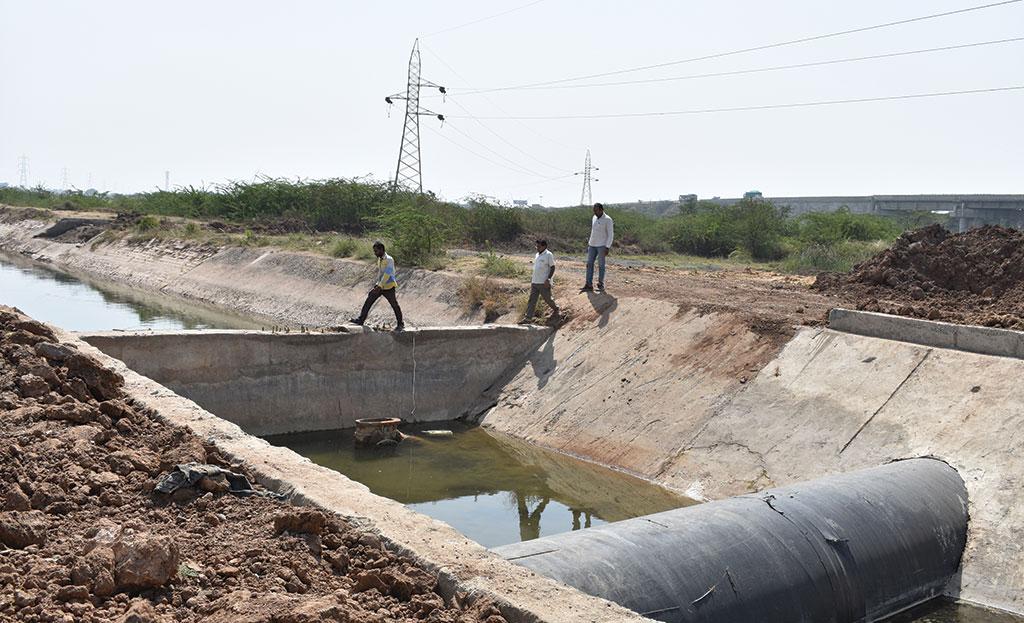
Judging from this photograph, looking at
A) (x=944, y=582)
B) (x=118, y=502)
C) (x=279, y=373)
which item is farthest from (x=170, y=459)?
(x=279, y=373)

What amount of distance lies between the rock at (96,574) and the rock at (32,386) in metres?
3.21

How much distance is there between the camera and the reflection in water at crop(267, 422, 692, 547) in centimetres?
1117

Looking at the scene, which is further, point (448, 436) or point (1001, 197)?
point (1001, 197)

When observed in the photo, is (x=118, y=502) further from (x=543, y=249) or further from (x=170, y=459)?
(x=543, y=249)

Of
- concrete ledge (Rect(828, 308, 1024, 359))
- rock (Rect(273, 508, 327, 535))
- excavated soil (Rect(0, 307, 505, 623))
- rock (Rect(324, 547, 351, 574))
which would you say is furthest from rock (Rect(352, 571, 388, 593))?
concrete ledge (Rect(828, 308, 1024, 359))

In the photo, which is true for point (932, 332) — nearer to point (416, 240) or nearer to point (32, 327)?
point (32, 327)

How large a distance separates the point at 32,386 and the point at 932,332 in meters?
9.74

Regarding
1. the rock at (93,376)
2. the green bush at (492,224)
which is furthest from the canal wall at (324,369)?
the green bush at (492,224)

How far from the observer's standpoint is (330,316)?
24312mm

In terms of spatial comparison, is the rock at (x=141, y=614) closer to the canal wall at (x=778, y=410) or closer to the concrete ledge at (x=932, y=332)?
the canal wall at (x=778, y=410)

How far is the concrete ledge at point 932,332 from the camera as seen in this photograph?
37.0 feet

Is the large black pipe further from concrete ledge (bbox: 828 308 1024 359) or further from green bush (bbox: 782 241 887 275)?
green bush (bbox: 782 241 887 275)

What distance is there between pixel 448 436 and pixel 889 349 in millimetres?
6188

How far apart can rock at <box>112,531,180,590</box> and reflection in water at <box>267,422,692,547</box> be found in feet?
17.9
